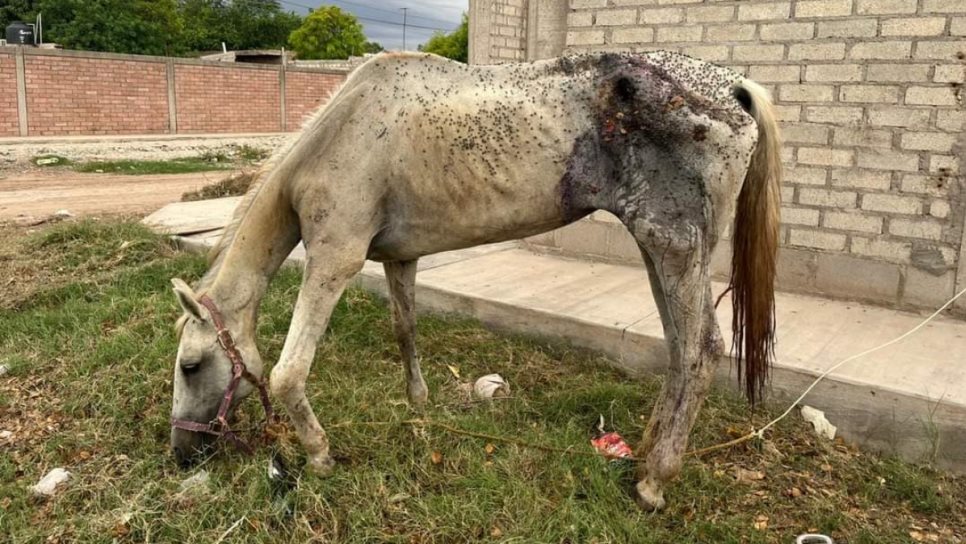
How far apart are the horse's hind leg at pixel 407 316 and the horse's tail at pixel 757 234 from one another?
1423 millimetres

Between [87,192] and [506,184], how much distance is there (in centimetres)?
1058

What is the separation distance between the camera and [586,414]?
3.67 m

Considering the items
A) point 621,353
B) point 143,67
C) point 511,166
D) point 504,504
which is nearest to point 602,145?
point 511,166

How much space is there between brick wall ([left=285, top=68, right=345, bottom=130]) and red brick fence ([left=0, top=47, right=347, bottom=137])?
35mm

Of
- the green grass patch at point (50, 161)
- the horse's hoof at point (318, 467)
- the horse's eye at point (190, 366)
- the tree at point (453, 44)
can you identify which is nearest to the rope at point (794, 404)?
the horse's hoof at point (318, 467)

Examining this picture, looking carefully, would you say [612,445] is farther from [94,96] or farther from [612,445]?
[94,96]

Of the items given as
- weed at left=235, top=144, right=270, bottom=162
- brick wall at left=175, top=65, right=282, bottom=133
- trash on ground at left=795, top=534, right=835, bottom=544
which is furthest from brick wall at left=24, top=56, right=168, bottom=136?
trash on ground at left=795, top=534, right=835, bottom=544

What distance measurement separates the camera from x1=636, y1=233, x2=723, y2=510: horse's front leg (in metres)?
2.70

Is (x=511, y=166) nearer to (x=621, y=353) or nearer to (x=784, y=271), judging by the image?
(x=621, y=353)

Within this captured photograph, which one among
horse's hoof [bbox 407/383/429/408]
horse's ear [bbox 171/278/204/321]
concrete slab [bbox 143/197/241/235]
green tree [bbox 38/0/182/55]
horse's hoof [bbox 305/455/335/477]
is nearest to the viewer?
horse's ear [bbox 171/278/204/321]

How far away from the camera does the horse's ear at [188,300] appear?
2629mm

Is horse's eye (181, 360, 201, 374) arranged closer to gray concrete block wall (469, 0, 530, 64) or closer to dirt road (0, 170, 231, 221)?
gray concrete block wall (469, 0, 530, 64)

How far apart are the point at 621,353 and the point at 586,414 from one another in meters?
0.75

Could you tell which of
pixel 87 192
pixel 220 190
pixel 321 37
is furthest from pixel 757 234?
pixel 321 37
